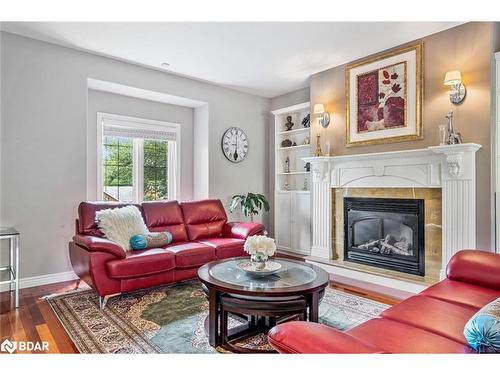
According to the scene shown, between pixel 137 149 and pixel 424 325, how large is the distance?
4.27 meters

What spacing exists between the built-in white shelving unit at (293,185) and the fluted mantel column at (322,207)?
1.45 feet

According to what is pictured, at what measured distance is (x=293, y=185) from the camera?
5.48m

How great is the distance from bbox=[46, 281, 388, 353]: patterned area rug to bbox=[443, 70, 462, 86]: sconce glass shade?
225cm

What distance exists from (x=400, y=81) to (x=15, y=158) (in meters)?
4.31

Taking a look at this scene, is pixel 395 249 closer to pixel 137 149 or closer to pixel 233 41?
pixel 233 41

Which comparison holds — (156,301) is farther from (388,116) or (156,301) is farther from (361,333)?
(388,116)

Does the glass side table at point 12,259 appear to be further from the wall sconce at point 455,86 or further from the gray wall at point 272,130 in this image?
the wall sconce at point 455,86

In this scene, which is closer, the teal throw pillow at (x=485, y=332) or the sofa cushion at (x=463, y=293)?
the teal throw pillow at (x=485, y=332)

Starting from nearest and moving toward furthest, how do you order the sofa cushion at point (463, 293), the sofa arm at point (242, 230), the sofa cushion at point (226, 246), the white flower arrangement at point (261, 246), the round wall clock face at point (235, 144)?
the sofa cushion at point (463, 293) → the white flower arrangement at point (261, 246) → the sofa cushion at point (226, 246) → the sofa arm at point (242, 230) → the round wall clock face at point (235, 144)

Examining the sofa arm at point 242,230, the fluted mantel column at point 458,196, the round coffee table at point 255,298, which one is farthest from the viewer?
the sofa arm at point 242,230

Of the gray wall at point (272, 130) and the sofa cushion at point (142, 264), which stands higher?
the gray wall at point (272, 130)

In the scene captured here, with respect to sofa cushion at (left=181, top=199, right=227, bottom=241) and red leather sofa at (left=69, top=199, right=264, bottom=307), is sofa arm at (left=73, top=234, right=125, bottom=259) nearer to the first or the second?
red leather sofa at (left=69, top=199, right=264, bottom=307)

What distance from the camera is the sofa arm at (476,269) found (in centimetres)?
199
